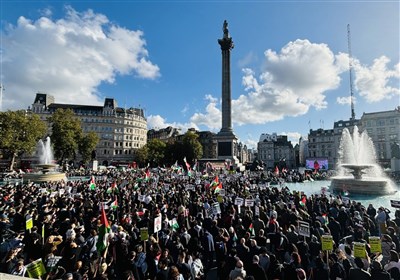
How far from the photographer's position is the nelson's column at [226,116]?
55.8 metres

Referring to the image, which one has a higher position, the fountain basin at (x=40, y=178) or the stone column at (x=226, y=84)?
the stone column at (x=226, y=84)

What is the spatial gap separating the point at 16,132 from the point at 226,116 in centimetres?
4971

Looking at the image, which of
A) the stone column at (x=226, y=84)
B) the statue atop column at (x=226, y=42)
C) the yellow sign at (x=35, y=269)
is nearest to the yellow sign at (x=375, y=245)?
the yellow sign at (x=35, y=269)

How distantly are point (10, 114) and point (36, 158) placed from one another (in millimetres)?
35498

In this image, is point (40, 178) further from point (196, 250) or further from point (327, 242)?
point (327, 242)

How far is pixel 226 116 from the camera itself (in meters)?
57.6

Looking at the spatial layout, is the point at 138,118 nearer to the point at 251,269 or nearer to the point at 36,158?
the point at 36,158

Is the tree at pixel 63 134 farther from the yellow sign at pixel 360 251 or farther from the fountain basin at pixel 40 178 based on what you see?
the yellow sign at pixel 360 251

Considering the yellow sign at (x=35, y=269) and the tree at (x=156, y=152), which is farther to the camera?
the tree at (x=156, y=152)

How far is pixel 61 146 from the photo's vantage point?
61188 millimetres

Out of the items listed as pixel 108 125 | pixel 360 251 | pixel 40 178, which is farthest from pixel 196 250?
pixel 108 125

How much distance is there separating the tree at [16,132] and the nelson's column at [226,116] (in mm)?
44767

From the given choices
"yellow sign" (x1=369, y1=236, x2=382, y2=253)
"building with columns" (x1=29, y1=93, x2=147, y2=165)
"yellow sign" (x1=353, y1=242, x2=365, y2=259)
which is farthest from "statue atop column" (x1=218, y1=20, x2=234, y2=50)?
"yellow sign" (x1=353, y1=242, x2=365, y2=259)

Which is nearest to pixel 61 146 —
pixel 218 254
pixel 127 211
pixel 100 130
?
pixel 100 130
